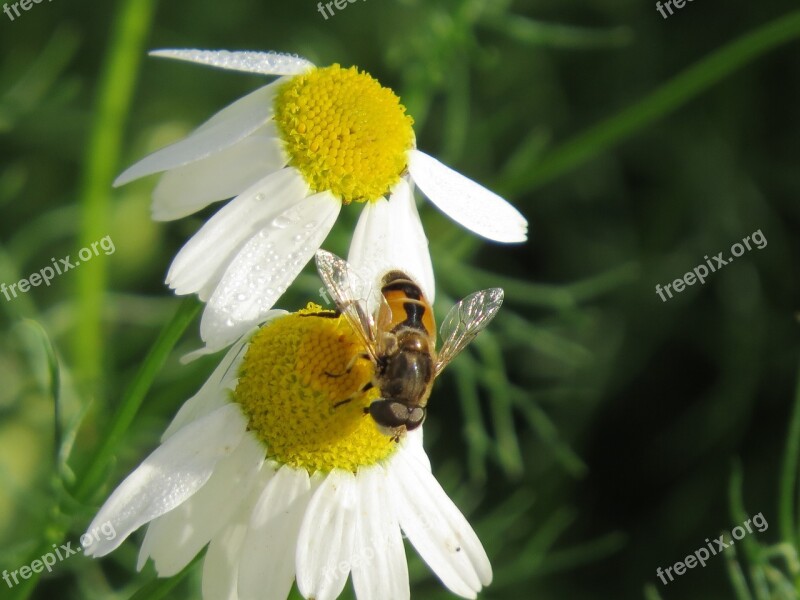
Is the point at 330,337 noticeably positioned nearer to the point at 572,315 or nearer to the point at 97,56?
the point at 572,315

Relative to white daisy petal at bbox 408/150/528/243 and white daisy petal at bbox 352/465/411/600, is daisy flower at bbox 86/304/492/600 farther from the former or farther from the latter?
white daisy petal at bbox 408/150/528/243

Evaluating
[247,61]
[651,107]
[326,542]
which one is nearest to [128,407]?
[326,542]

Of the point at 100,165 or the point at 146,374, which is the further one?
the point at 100,165

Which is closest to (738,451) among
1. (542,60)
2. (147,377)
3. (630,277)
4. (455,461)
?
(630,277)

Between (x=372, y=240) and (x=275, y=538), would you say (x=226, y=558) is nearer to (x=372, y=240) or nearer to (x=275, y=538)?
(x=275, y=538)

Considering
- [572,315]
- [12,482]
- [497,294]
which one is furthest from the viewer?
[572,315]

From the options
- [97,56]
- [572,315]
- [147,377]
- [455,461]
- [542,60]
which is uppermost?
[97,56]

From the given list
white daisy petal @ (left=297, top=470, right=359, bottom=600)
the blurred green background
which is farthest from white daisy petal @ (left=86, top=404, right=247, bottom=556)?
the blurred green background
